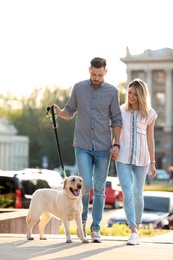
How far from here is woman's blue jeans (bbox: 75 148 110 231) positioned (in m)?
13.4

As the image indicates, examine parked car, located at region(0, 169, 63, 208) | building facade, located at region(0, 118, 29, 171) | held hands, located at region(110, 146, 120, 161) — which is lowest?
building facade, located at region(0, 118, 29, 171)

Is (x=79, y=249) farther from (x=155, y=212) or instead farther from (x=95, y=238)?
(x=155, y=212)

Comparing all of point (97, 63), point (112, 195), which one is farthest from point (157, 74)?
point (97, 63)

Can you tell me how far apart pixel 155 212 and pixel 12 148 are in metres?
141

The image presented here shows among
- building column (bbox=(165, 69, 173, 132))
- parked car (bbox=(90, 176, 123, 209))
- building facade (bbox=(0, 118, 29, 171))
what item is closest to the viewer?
parked car (bbox=(90, 176, 123, 209))

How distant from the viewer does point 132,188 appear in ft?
45.1

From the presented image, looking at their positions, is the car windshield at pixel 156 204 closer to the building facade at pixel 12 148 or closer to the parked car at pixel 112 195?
the parked car at pixel 112 195

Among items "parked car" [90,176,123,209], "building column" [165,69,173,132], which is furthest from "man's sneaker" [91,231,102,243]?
"building column" [165,69,173,132]

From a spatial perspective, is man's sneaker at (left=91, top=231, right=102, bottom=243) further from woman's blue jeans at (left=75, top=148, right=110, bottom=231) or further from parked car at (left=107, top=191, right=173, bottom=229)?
parked car at (left=107, top=191, right=173, bottom=229)

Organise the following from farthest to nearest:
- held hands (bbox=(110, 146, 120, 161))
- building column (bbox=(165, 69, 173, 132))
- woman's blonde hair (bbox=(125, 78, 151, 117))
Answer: building column (bbox=(165, 69, 173, 132))
woman's blonde hair (bbox=(125, 78, 151, 117))
held hands (bbox=(110, 146, 120, 161))

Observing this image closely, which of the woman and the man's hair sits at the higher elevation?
the man's hair

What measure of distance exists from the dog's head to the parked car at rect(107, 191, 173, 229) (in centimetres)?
A: 1623

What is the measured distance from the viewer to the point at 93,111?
13547 mm

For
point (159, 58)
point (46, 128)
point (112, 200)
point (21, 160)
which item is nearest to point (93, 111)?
point (112, 200)
